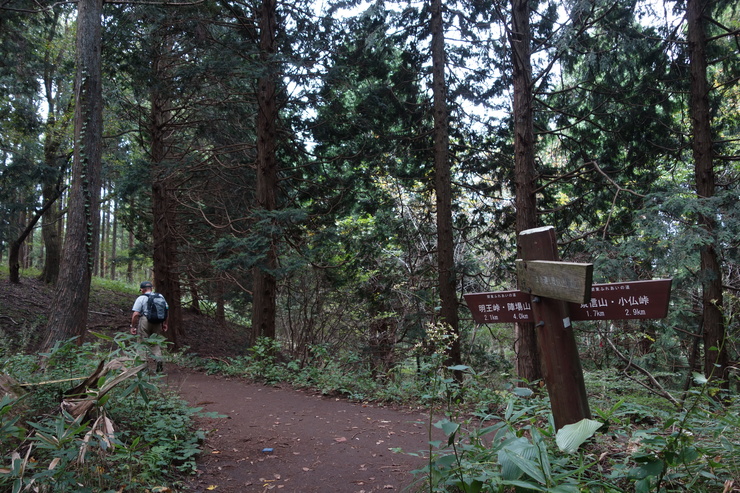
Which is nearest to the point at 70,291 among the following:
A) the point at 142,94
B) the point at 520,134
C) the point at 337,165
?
the point at 142,94

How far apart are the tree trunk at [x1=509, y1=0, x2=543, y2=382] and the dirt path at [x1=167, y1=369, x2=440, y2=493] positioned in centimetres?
258

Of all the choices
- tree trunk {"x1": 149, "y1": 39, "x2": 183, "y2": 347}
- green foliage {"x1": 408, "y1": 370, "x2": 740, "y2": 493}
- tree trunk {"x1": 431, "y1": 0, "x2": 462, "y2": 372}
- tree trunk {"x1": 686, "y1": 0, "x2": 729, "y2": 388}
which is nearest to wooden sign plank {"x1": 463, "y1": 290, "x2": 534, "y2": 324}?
green foliage {"x1": 408, "y1": 370, "x2": 740, "y2": 493}

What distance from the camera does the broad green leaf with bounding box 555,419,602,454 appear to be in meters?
2.17

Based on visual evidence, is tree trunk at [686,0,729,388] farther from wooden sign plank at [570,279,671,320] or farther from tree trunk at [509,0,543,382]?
wooden sign plank at [570,279,671,320]

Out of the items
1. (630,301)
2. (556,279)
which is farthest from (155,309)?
(630,301)

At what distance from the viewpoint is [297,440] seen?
5289mm

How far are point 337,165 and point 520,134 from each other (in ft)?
16.7

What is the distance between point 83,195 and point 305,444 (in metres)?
5.33

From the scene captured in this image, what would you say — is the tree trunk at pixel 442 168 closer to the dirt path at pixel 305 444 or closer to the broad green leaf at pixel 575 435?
the dirt path at pixel 305 444

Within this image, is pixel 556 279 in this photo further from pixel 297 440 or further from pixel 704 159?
pixel 704 159

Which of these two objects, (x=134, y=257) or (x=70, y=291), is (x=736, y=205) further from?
(x=134, y=257)

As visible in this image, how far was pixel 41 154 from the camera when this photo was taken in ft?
51.2

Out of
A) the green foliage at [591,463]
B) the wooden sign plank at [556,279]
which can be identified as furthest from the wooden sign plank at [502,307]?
the green foliage at [591,463]

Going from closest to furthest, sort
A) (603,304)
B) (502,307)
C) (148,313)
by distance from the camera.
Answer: (603,304) → (502,307) → (148,313)
